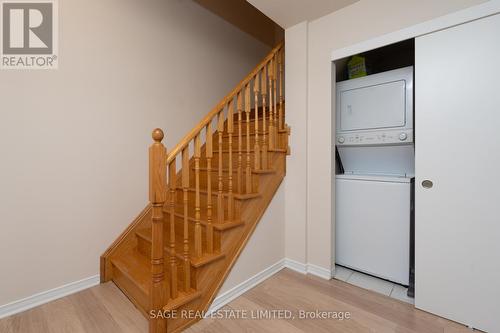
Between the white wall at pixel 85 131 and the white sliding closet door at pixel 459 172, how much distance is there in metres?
1.20

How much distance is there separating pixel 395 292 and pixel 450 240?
24.8 inches

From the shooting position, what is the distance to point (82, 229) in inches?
72.4

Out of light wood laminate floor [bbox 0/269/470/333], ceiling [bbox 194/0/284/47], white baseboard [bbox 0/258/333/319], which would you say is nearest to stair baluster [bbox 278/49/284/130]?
ceiling [bbox 194/0/284/47]

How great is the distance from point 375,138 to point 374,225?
74 centimetres

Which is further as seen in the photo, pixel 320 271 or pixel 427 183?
pixel 320 271

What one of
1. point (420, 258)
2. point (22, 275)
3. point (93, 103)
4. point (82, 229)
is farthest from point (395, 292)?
point (93, 103)

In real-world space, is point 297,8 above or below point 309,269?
above

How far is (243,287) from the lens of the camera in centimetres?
181

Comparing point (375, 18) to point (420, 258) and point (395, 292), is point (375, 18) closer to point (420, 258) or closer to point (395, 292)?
point (420, 258)

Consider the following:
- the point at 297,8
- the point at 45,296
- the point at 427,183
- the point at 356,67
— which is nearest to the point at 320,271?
the point at 427,183

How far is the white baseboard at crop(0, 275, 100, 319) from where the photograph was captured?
1.53 meters

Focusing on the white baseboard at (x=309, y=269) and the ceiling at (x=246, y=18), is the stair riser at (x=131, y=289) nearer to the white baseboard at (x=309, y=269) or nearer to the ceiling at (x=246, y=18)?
the white baseboard at (x=309, y=269)

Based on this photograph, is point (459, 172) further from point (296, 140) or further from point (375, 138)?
point (296, 140)

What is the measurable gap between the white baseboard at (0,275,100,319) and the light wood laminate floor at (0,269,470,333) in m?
0.04
